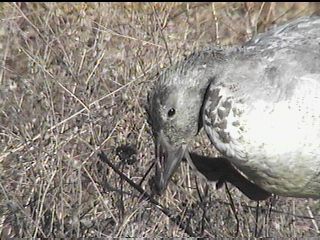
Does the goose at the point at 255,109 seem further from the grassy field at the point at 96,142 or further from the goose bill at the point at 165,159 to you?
the grassy field at the point at 96,142

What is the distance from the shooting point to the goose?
143 inches

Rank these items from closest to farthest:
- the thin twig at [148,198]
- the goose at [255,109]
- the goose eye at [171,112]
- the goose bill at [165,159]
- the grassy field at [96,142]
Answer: the goose at [255,109] < the goose eye at [171,112] < the goose bill at [165,159] < the grassy field at [96,142] < the thin twig at [148,198]

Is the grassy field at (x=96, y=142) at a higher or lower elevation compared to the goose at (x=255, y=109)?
lower

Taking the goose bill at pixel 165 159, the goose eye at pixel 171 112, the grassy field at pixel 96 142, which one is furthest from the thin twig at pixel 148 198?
the goose eye at pixel 171 112

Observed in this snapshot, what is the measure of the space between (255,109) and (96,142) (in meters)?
0.99

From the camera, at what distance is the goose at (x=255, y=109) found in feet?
11.9

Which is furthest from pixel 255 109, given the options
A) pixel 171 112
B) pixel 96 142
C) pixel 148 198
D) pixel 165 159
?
pixel 96 142

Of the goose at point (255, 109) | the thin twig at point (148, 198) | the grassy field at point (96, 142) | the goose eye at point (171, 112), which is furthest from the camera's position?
the thin twig at point (148, 198)

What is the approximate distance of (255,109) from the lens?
3631 millimetres

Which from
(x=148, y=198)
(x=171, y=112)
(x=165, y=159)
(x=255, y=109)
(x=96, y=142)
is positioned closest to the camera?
(x=255, y=109)

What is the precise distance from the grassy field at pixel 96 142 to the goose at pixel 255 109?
425 millimetres

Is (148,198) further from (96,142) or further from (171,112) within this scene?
(171,112)

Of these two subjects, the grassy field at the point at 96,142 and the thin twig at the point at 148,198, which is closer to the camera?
the grassy field at the point at 96,142

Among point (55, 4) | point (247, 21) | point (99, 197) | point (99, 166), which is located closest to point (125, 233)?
point (99, 197)
